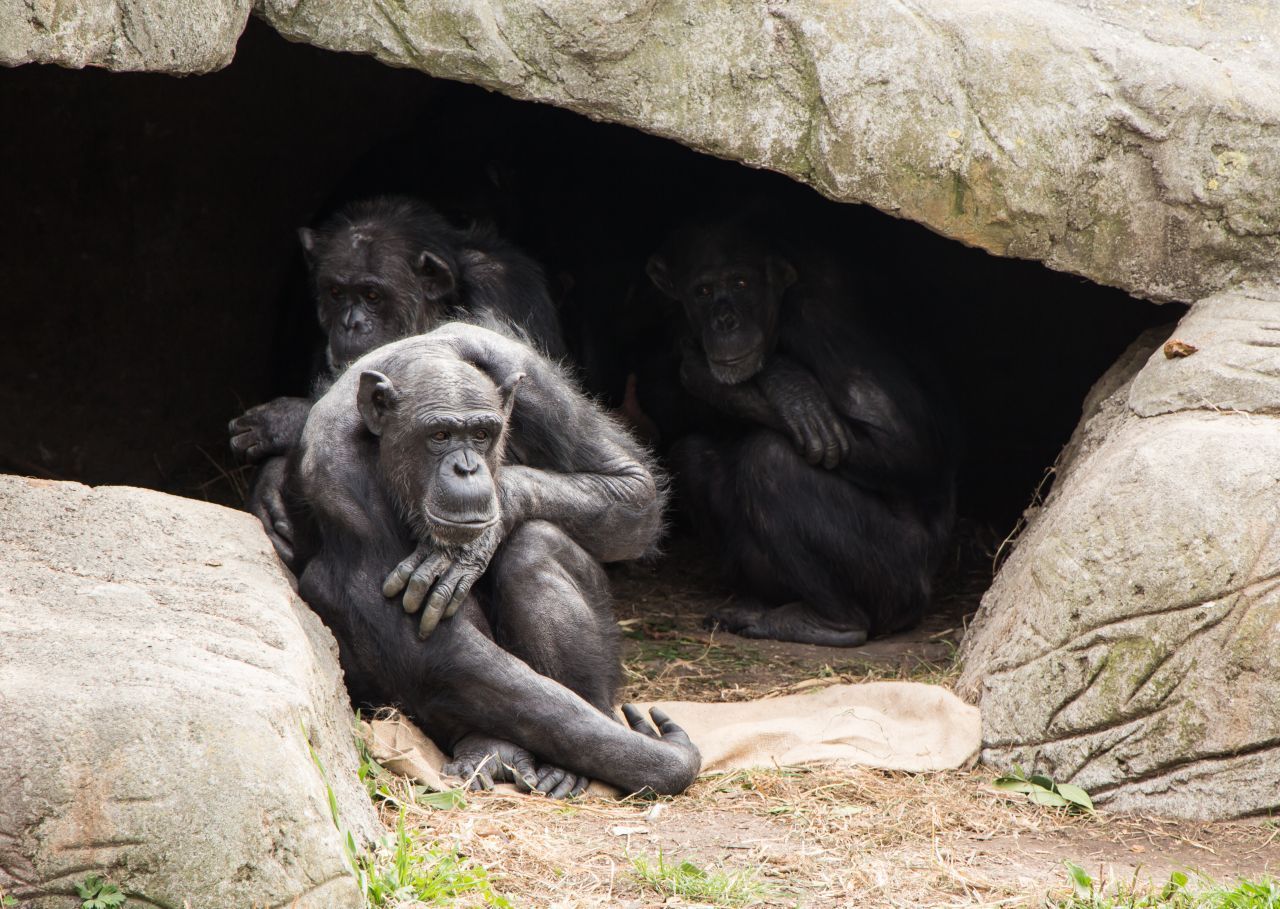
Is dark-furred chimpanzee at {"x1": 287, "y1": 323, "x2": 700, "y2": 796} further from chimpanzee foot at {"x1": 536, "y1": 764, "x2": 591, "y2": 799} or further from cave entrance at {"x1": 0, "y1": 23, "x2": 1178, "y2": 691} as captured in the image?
cave entrance at {"x1": 0, "y1": 23, "x2": 1178, "y2": 691}

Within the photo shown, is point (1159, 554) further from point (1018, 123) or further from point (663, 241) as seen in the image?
point (663, 241)

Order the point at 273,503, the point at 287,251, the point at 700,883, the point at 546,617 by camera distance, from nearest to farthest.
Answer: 1. the point at 700,883
2. the point at 546,617
3. the point at 273,503
4. the point at 287,251

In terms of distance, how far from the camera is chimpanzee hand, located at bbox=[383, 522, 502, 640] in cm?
397

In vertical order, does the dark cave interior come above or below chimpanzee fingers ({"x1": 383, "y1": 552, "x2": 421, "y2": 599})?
above

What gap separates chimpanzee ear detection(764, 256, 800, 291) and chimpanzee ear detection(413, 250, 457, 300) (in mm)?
1292

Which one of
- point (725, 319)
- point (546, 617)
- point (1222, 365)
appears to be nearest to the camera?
point (546, 617)

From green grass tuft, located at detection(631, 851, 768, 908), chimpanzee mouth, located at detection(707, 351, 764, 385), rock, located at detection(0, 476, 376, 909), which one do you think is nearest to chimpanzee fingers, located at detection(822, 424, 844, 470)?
chimpanzee mouth, located at detection(707, 351, 764, 385)

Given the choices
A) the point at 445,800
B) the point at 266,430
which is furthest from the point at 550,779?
the point at 266,430

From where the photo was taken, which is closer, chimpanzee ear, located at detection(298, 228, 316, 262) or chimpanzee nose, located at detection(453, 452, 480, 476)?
chimpanzee nose, located at detection(453, 452, 480, 476)

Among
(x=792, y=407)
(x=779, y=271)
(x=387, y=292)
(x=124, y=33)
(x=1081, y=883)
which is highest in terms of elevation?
(x=124, y=33)

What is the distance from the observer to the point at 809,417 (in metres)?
5.86

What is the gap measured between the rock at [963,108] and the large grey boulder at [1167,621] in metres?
0.57

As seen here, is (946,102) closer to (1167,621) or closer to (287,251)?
(1167,621)

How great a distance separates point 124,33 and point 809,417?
3.00 metres
